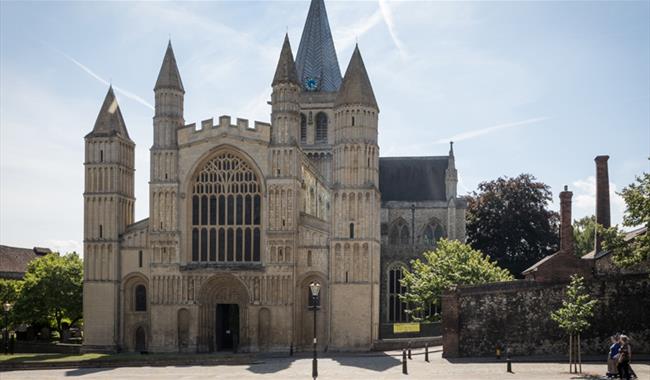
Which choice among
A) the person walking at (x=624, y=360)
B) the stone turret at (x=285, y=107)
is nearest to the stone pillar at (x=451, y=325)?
the person walking at (x=624, y=360)

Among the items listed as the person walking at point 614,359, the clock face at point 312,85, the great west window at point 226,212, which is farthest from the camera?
the clock face at point 312,85

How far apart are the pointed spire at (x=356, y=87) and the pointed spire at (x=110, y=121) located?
13.0m

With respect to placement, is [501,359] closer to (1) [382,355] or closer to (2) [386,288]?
(1) [382,355]

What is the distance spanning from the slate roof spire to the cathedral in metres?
21.1

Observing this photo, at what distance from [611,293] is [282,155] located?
745 inches

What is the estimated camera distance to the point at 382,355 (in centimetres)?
4222

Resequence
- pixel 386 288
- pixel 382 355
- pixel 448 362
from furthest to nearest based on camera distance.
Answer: pixel 386 288, pixel 382 355, pixel 448 362

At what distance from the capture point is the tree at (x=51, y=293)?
167ft

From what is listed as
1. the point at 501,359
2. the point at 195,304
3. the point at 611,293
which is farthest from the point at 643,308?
Answer: the point at 195,304

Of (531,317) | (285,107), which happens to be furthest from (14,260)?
(531,317)

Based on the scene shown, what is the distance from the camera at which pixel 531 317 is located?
3825 centimetres

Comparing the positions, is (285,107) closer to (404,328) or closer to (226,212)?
(226,212)

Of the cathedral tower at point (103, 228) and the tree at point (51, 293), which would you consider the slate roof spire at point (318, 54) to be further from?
the tree at point (51, 293)

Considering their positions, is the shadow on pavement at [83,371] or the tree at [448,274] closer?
the shadow on pavement at [83,371]
